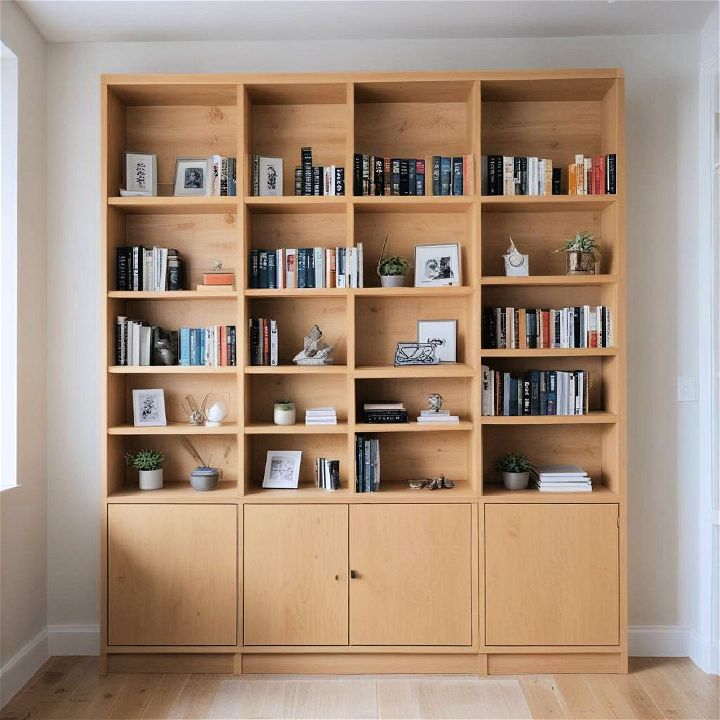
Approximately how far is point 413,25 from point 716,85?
4.36ft

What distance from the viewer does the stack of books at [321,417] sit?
3.04 m

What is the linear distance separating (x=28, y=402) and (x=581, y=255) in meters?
2.45

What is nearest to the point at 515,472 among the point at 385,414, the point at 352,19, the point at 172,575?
the point at 385,414

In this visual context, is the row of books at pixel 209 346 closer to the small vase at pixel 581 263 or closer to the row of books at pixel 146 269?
the row of books at pixel 146 269

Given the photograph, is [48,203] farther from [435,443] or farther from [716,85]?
[716,85]

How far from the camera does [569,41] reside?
3.18 metres

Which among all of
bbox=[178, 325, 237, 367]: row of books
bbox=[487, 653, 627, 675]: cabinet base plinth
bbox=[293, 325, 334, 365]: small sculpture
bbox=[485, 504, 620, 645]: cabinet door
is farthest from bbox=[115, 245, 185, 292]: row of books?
bbox=[487, 653, 627, 675]: cabinet base plinth

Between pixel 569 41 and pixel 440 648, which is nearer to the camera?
pixel 440 648

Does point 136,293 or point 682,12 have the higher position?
point 682,12

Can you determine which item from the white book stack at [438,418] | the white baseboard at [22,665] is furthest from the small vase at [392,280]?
the white baseboard at [22,665]

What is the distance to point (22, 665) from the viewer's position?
2.91 metres

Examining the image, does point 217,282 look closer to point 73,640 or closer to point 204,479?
point 204,479

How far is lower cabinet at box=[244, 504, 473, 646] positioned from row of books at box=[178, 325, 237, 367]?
648 mm

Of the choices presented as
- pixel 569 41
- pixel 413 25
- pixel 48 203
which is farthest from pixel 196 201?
pixel 569 41
